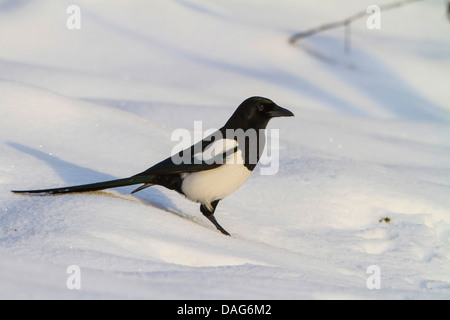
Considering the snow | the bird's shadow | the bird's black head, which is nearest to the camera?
the snow

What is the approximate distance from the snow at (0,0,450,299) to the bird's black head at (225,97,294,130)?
48 cm

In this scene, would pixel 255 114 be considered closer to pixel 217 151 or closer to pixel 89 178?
pixel 217 151

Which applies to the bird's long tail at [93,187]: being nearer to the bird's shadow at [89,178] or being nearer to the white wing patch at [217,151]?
the bird's shadow at [89,178]

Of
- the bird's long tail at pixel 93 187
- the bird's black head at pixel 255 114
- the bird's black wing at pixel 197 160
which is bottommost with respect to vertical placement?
the bird's long tail at pixel 93 187

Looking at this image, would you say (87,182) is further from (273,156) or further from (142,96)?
(142,96)

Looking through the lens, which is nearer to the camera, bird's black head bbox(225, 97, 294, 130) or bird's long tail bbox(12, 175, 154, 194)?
bird's long tail bbox(12, 175, 154, 194)

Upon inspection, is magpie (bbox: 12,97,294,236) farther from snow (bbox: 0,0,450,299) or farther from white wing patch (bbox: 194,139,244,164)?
snow (bbox: 0,0,450,299)

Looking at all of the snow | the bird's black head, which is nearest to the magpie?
the bird's black head

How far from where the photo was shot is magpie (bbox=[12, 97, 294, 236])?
11.0 ft

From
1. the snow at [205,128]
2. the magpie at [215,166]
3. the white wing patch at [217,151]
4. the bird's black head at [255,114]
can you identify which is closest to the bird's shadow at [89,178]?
the snow at [205,128]

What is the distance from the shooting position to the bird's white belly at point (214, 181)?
3334mm

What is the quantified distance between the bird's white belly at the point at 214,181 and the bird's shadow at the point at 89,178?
18 cm
